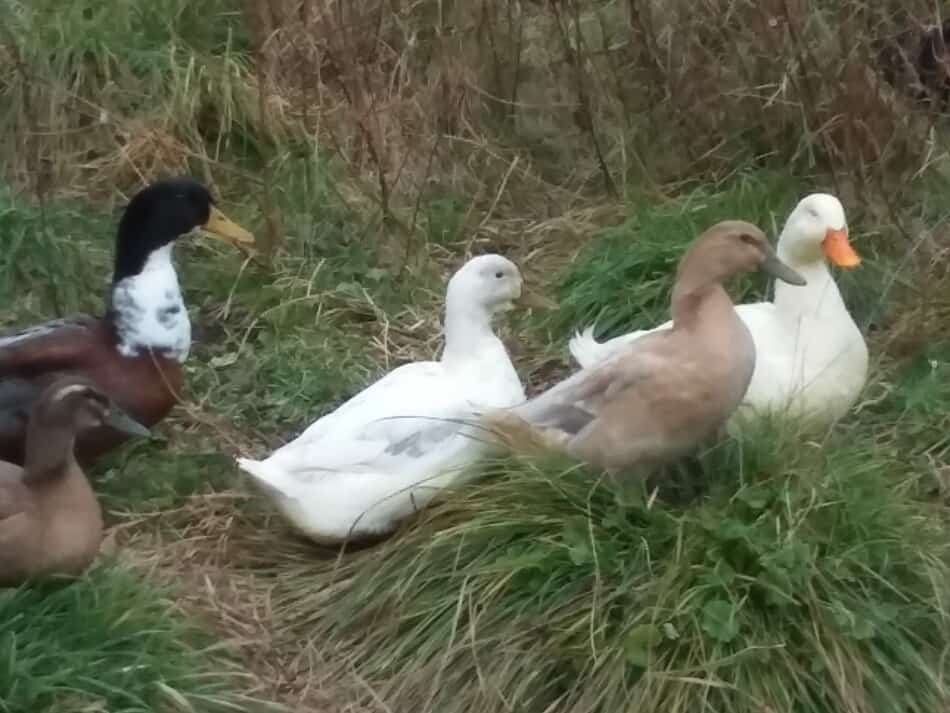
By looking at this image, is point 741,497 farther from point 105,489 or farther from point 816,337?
point 105,489

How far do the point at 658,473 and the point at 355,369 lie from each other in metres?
1.24

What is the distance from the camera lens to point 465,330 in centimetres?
389

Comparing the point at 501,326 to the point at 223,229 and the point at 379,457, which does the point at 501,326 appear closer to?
the point at 223,229

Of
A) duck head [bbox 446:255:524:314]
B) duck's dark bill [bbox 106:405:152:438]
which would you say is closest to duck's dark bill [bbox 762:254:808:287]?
duck head [bbox 446:255:524:314]

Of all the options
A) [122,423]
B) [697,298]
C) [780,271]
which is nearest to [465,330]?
[697,298]

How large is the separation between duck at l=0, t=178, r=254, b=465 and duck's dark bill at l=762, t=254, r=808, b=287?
59.4 inches

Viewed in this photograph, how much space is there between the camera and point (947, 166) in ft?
16.2

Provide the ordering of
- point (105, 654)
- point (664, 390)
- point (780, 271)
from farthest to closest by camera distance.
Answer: point (780, 271) → point (664, 390) → point (105, 654)

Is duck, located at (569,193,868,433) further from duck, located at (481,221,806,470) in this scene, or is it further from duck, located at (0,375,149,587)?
duck, located at (0,375,149,587)

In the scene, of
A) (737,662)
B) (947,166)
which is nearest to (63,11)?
(947,166)

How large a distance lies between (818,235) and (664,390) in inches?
30.1

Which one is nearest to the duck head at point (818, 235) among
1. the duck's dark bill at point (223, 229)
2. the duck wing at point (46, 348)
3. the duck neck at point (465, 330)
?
the duck neck at point (465, 330)

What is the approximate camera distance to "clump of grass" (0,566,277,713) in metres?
3.00

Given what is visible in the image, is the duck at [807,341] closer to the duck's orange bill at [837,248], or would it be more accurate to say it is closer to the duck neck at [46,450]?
the duck's orange bill at [837,248]
